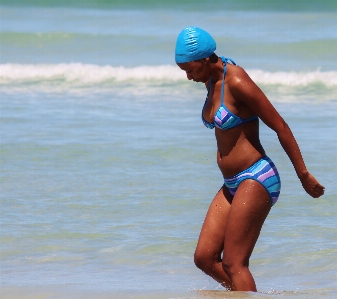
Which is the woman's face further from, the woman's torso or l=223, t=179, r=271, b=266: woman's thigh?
l=223, t=179, r=271, b=266: woman's thigh

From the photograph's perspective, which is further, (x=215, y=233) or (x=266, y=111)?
(x=215, y=233)

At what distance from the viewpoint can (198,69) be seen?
397 cm

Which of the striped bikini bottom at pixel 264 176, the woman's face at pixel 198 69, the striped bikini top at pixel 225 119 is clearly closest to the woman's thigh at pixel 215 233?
the striped bikini bottom at pixel 264 176

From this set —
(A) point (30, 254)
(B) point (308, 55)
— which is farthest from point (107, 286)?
(B) point (308, 55)

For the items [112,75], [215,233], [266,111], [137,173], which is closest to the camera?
[266,111]

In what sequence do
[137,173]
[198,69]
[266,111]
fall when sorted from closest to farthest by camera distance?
[266,111] < [198,69] < [137,173]

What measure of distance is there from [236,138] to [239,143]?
32mm

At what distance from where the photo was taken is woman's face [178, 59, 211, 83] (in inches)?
155

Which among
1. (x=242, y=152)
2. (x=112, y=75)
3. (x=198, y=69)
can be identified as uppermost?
(x=112, y=75)

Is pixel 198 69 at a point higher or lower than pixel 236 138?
higher

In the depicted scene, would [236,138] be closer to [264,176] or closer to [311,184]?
[264,176]

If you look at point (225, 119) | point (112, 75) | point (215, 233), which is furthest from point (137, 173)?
point (112, 75)

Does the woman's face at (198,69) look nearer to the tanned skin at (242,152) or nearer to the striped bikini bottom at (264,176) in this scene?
the tanned skin at (242,152)

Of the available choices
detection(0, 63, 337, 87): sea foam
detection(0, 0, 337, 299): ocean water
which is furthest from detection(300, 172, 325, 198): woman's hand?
detection(0, 63, 337, 87): sea foam
